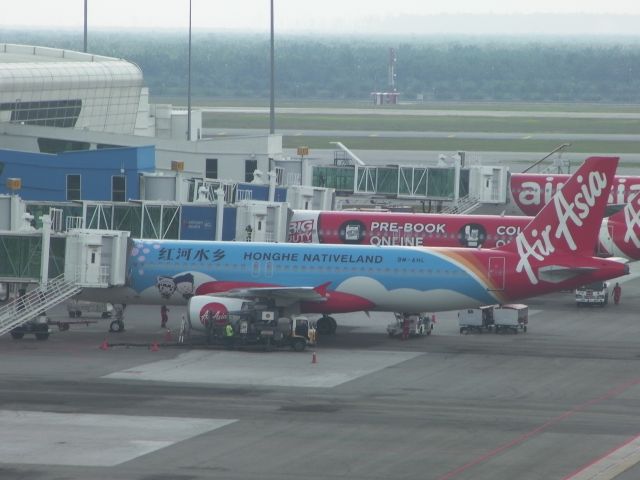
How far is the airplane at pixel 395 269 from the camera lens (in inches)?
2404

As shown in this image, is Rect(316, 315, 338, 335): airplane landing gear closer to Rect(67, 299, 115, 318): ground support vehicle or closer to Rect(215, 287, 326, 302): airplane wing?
Rect(215, 287, 326, 302): airplane wing

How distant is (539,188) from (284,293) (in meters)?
35.7

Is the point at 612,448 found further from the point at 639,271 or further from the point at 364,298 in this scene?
the point at 639,271

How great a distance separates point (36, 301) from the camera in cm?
6012

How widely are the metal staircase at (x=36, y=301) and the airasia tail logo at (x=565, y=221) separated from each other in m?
18.4

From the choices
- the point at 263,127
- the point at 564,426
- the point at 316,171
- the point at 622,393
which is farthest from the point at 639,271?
the point at 263,127

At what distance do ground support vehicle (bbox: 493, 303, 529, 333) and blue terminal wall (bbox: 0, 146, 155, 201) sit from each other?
23.4m

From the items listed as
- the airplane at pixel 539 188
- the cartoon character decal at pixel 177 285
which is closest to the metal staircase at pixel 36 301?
the cartoon character decal at pixel 177 285

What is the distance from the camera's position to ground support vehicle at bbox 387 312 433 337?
62.7 meters

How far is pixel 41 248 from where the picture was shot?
60.3m

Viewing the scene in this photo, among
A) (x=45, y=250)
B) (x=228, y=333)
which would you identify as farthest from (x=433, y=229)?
(x=45, y=250)

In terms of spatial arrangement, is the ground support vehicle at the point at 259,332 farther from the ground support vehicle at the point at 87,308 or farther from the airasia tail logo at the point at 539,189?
the airasia tail logo at the point at 539,189

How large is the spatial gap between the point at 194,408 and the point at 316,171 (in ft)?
171

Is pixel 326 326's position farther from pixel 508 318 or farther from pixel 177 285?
pixel 508 318
